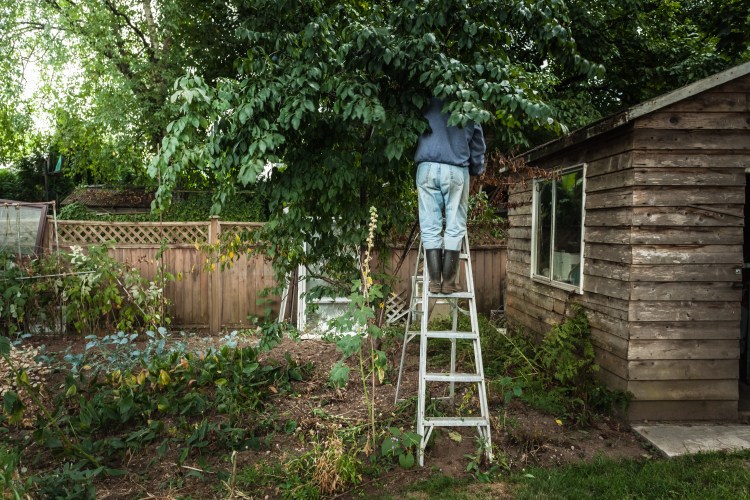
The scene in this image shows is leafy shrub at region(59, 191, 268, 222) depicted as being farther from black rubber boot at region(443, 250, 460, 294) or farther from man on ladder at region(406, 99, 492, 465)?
black rubber boot at region(443, 250, 460, 294)

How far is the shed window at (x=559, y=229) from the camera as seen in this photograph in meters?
5.35

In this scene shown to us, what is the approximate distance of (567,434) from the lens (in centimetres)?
418

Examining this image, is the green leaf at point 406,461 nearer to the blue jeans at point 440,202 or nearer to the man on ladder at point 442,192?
the man on ladder at point 442,192

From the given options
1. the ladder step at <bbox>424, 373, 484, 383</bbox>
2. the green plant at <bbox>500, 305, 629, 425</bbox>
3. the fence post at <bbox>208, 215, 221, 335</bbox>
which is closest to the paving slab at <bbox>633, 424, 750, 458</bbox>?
the green plant at <bbox>500, 305, 629, 425</bbox>

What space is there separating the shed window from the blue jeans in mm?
1986

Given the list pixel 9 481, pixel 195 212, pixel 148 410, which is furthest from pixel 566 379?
pixel 195 212

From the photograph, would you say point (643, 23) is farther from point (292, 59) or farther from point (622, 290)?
point (292, 59)

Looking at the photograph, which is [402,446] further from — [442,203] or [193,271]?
[193,271]

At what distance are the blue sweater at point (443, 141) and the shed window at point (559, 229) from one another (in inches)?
75.8

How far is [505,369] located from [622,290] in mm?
1452

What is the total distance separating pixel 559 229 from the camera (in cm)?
580

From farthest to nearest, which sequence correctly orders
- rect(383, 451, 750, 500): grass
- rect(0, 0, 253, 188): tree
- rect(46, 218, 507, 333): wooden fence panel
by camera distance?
rect(0, 0, 253, 188): tree
rect(46, 218, 507, 333): wooden fence panel
rect(383, 451, 750, 500): grass

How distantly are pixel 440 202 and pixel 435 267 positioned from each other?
478 mm

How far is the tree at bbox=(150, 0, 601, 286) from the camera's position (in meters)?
3.60
